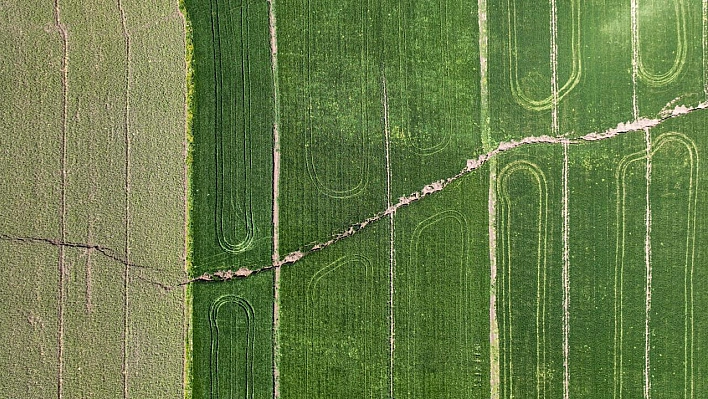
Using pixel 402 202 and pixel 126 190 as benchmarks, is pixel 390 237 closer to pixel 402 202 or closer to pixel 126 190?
pixel 402 202

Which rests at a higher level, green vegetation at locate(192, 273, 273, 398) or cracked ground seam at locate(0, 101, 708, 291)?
cracked ground seam at locate(0, 101, 708, 291)

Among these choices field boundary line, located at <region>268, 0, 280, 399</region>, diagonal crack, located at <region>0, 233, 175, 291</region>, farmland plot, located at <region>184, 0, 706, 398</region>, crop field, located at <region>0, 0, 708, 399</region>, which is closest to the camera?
diagonal crack, located at <region>0, 233, 175, 291</region>

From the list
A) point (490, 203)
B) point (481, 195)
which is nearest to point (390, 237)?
point (481, 195)

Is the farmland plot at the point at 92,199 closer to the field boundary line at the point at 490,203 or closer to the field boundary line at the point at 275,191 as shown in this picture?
the field boundary line at the point at 275,191

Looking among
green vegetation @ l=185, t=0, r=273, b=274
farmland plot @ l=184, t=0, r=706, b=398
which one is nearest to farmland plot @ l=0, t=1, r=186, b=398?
green vegetation @ l=185, t=0, r=273, b=274

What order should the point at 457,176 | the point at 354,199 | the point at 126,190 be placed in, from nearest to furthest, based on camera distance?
the point at 126,190
the point at 354,199
the point at 457,176

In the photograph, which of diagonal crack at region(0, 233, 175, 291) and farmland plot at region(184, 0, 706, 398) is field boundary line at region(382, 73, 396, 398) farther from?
diagonal crack at region(0, 233, 175, 291)
